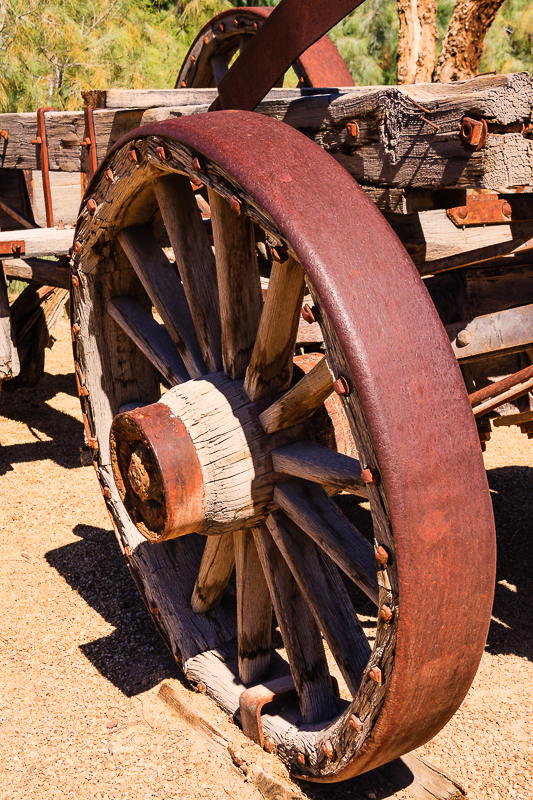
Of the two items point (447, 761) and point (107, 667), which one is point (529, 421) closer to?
point (447, 761)

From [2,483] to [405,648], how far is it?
315 cm

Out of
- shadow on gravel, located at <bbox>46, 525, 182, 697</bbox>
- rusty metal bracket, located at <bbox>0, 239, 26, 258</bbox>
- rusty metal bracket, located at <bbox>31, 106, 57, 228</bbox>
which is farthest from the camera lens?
rusty metal bracket, located at <bbox>31, 106, 57, 228</bbox>

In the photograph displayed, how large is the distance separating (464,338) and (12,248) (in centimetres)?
175

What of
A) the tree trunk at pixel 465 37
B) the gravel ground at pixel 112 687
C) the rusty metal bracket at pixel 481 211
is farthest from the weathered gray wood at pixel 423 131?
the tree trunk at pixel 465 37

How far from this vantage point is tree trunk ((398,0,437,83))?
27.7ft

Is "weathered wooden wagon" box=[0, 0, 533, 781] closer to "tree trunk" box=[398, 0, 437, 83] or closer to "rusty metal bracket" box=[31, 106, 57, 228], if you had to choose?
"rusty metal bracket" box=[31, 106, 57, 228]

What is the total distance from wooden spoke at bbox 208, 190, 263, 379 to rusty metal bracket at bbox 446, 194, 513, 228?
1.70 feet

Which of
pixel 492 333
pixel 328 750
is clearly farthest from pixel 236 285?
pixel 328 750

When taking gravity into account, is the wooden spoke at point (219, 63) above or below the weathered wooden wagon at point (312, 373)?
above

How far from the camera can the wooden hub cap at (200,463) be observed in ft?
6.12

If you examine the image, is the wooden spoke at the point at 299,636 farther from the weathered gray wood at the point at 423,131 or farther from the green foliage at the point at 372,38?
the green foliage at the point at 372,38

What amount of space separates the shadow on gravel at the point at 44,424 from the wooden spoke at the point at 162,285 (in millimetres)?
2257

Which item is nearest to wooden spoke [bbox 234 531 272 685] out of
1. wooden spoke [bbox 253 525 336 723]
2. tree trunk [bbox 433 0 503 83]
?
wooden spoke [bbox 253 525 336 723]

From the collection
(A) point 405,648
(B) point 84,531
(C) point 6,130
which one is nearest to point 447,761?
(A) point 405,648
